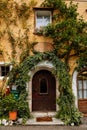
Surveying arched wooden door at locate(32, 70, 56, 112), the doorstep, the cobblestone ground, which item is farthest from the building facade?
the cobblestone ground

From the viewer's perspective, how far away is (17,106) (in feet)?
42.0

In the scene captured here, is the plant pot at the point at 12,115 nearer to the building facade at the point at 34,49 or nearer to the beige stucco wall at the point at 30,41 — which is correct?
the building facade at the point at 34,49

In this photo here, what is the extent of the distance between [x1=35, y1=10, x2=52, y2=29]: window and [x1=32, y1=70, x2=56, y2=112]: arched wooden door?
8.18ft

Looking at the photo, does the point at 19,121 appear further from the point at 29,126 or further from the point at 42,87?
the point at 42,87

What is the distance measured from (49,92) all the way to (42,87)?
45 cm

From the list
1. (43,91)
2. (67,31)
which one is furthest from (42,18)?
(43,91)

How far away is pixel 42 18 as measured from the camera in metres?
15.1

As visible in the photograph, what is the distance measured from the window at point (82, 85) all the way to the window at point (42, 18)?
330 cm

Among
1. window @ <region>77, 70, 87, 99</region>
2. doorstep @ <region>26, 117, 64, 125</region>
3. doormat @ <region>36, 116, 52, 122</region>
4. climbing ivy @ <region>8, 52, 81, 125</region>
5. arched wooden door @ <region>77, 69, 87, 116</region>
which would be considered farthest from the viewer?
window @ <region>77, 70, 87, 99</region>

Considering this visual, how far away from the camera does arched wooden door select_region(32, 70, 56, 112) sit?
14633 millimetres

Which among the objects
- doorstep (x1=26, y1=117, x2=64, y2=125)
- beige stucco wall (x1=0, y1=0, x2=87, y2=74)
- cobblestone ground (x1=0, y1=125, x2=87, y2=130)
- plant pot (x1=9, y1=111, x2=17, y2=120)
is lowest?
cobblestone ground (x1=0, y1=125, x2=87, y2=130)

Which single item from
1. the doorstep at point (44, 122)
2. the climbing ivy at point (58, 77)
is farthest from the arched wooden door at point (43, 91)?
the doorstep at point (44, 122)

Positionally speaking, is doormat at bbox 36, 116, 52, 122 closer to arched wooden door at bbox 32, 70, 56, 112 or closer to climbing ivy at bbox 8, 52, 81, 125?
climbing ivy at bbox 8, 52, 81, 125

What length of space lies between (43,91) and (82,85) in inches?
81.0
